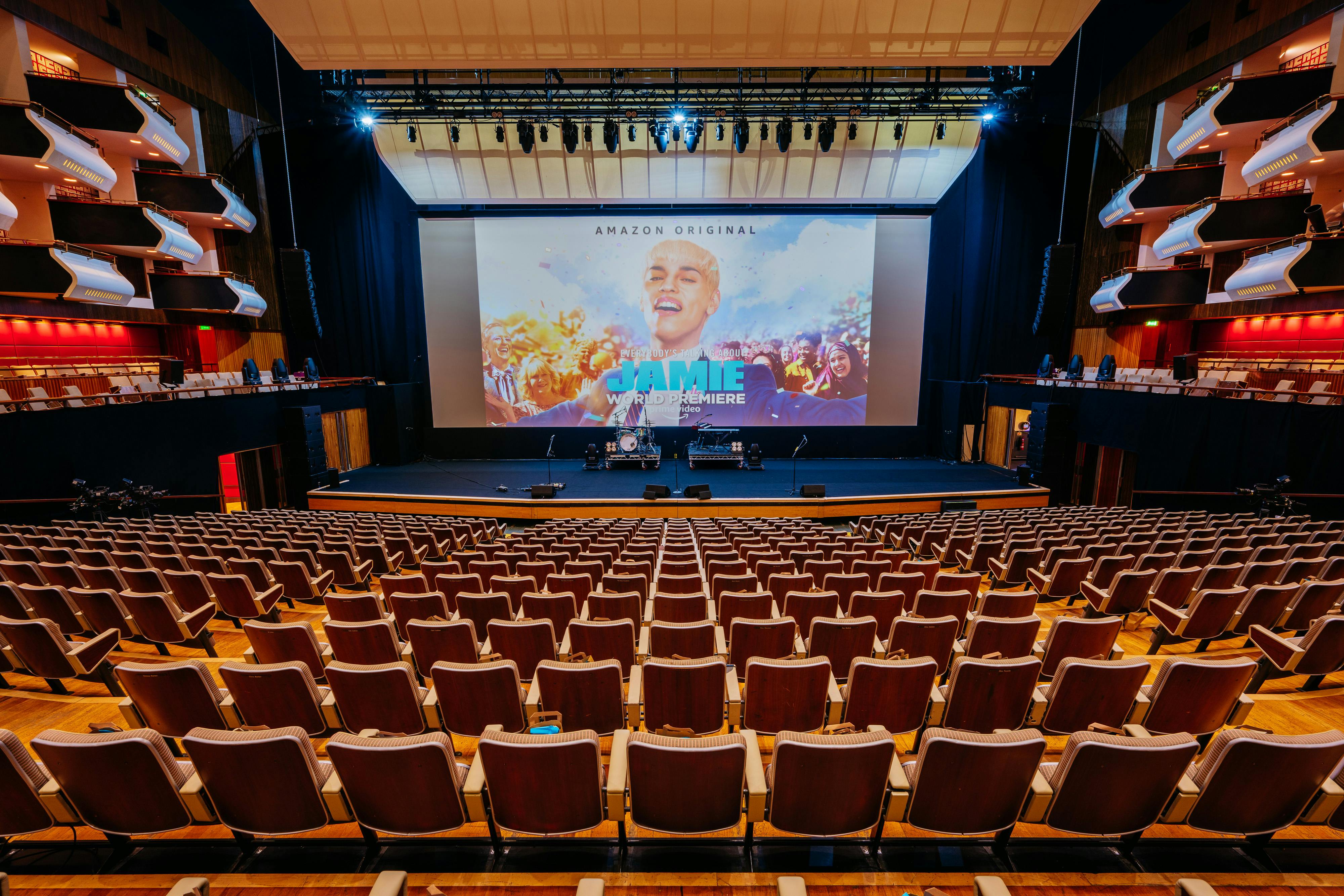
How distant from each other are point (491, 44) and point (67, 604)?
24.9 feet

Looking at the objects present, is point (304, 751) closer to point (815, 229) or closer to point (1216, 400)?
point (1216, 400)

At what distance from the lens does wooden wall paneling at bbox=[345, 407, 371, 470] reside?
15219 mm

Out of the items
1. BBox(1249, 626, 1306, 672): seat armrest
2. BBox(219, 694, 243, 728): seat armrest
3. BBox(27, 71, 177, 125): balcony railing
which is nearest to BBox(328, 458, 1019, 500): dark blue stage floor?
BBox(1249, 626, 1306, 672): seat armrest

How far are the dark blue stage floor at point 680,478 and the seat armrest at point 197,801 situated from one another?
9.55 metres

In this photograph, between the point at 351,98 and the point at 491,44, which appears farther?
the point at 351,98

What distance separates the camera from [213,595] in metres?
4.76

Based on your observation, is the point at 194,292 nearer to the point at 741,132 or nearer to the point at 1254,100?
the point at 741,132

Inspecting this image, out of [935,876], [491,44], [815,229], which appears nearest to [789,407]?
[815,229]

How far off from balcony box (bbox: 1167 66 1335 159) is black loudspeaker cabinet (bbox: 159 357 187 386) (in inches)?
847

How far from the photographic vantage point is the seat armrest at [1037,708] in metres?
2.80

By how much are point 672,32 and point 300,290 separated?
10.7m

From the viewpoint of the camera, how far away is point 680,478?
14.0 meters

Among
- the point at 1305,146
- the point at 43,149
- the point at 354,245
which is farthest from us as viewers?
the point at 354,245

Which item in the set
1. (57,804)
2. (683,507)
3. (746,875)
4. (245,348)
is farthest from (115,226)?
(746,875)
